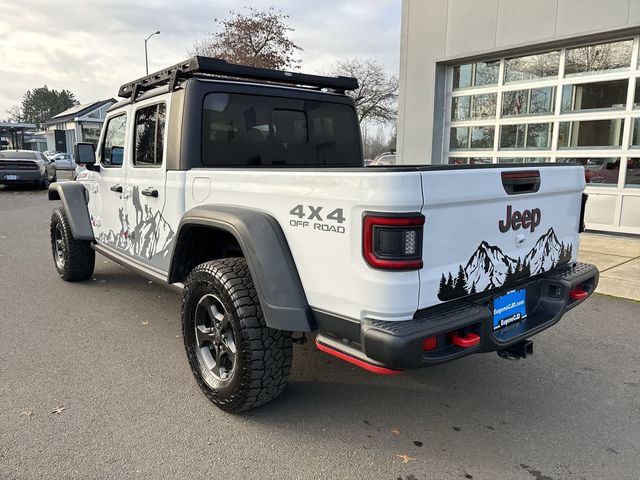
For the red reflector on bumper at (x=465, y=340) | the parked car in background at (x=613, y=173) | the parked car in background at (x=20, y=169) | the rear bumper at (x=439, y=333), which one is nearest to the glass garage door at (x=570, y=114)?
the parked car in background at (x=613, y=173)

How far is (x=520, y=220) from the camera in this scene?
2742 mm

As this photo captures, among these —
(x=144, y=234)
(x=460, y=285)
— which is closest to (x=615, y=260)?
(x=460, y=285)

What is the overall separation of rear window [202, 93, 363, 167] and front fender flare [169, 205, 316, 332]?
1111 mm

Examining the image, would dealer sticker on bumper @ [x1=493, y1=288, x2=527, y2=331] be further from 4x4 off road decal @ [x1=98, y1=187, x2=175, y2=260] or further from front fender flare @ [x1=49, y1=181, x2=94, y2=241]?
front fender flare @ [x1=49, y1=181, x2=94, y2=241]

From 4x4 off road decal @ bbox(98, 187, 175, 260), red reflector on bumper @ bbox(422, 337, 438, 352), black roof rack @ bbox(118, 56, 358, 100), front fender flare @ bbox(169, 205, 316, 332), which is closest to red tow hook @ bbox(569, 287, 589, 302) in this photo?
red reflector on bumper @ bbox(422, 337, 438, 352)

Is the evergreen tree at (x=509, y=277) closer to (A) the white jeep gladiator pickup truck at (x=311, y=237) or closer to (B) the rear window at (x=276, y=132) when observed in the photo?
(A) the white jeep gladiator pickup truck at (x=311, y=237)

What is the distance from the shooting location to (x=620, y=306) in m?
5.04

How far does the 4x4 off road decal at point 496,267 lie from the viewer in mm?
2453

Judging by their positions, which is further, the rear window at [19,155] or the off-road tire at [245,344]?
the rear window at [19,155]

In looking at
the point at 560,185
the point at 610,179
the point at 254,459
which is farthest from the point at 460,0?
the point at 254,459

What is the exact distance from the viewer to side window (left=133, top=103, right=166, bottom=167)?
373cm

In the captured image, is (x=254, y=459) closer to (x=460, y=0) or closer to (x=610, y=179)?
(x=610, y=179)

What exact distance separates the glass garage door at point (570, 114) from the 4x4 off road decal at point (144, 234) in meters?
7.61

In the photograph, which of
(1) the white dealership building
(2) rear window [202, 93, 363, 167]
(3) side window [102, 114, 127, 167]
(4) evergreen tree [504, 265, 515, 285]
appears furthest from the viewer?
(1) the white dealership building
